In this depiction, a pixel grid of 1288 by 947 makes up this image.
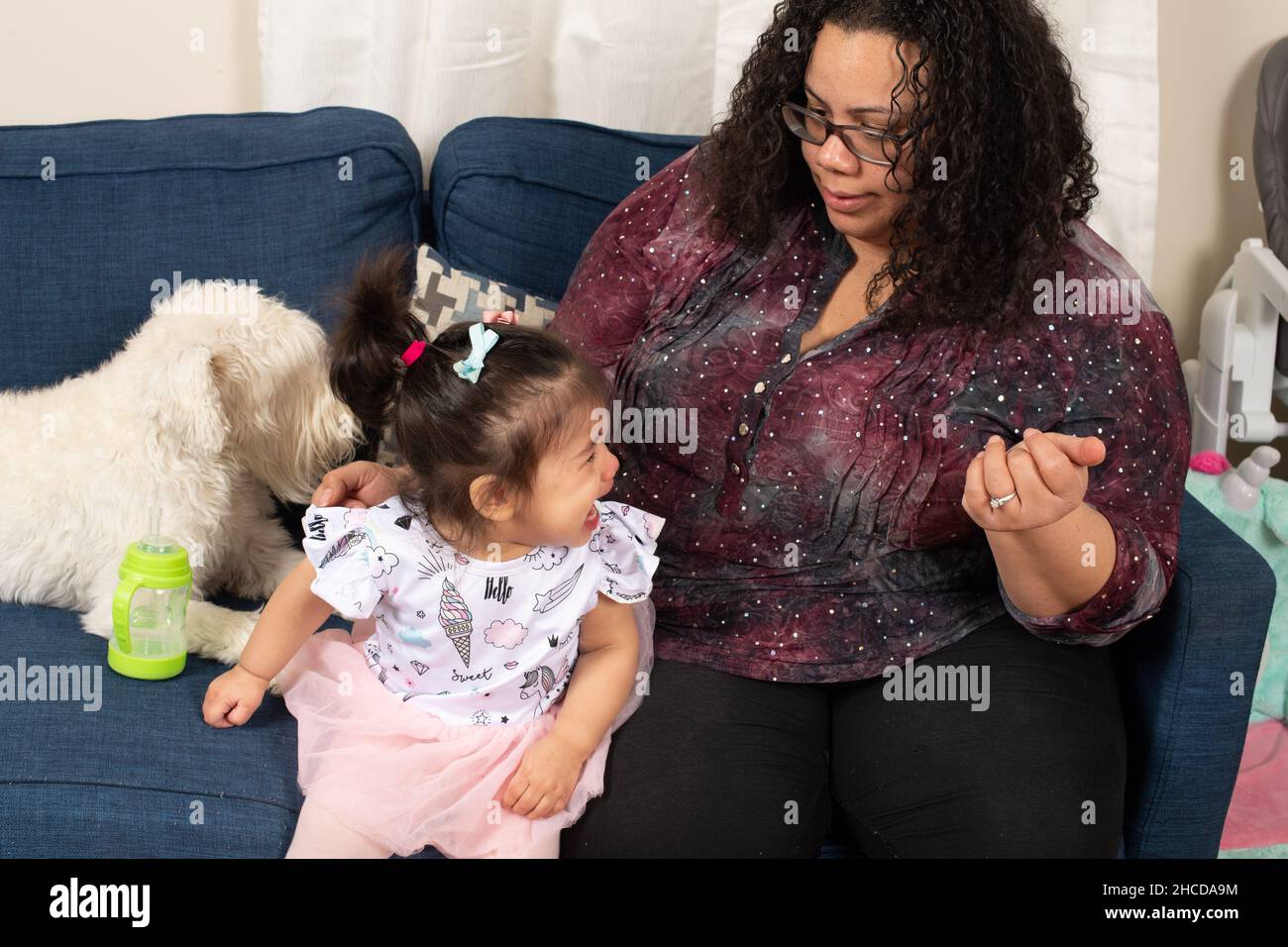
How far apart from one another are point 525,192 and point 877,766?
3.26ft

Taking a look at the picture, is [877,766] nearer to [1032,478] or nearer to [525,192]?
[1032,478]

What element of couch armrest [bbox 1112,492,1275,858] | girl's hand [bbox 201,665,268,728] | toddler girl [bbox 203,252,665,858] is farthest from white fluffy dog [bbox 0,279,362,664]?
couch armrest [bbox 1112,492,1275,858]

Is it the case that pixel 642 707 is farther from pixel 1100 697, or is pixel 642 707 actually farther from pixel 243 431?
pixel 243 431

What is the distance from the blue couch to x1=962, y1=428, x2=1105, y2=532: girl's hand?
339 millimetres

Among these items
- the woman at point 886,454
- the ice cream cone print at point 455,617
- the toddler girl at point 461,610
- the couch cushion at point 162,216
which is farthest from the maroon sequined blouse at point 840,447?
the couch cushion at point 162,216

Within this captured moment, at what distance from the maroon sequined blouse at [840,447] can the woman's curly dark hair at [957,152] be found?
0.15ft

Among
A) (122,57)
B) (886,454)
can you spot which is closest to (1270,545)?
(886,454)

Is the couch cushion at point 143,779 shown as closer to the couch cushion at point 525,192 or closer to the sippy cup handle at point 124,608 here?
the sippy cup handle at point 124,608

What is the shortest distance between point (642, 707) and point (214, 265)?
0.90m

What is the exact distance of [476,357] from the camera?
1.24m

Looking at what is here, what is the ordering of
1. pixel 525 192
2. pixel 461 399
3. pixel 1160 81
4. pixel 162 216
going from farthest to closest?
pixel 1160 81 < pixel 525 192 < pixel 162 216 < pixel 461 399

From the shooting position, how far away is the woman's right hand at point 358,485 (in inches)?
55.4
